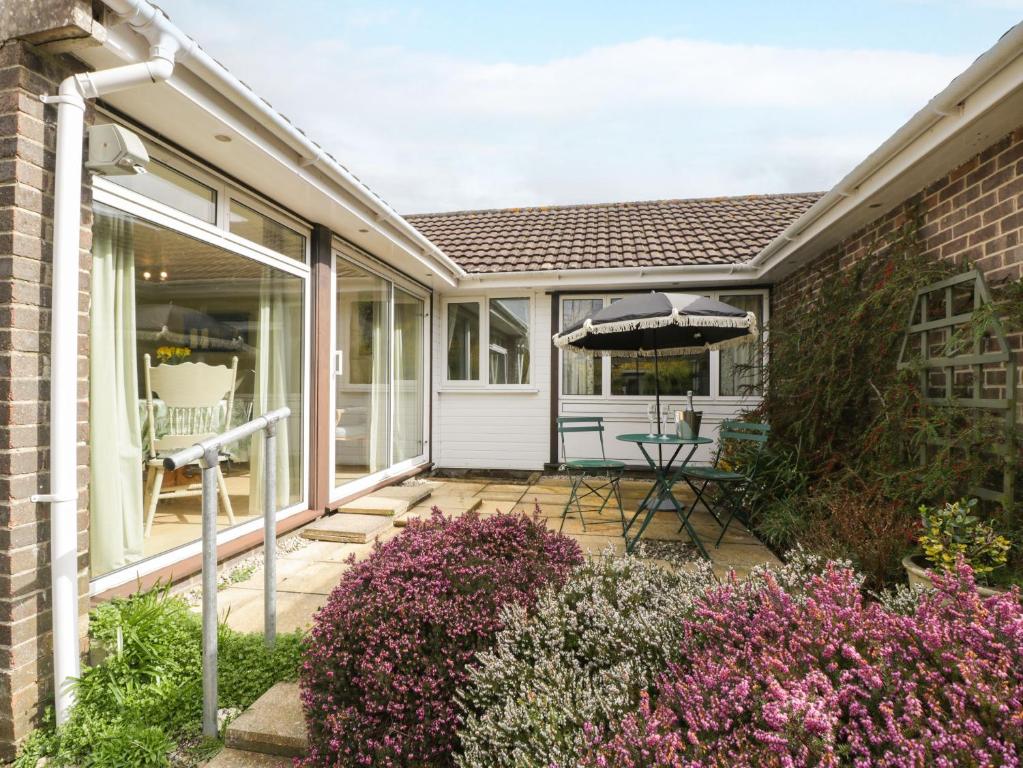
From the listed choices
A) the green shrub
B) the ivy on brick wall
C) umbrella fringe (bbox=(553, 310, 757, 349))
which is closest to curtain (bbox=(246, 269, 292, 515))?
the green shrub

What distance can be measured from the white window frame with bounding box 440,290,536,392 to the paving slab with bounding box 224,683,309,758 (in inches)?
222

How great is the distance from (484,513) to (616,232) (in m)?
5.28

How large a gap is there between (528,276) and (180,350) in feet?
15.0

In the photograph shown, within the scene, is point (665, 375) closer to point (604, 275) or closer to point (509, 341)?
point (604, 275)

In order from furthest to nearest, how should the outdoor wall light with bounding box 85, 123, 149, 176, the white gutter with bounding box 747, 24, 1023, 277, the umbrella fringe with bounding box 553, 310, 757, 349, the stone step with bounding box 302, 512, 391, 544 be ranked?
the stone step with bounding box 302, 512, 391, 544, the umbrella fringe with bounding box 553, 310, 757, 349, the white gutter with bounding box 747, 24, 1023, 277, the outdoor wall light with bounding box 85, 123, 149, 176

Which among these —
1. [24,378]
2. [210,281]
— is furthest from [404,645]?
[210,281]

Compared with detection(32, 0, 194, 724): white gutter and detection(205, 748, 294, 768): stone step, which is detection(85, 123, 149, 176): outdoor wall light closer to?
detection(32, 0, 194, 724): white gutter

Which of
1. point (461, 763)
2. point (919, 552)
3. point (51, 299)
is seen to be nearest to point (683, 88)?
point (919, 552)

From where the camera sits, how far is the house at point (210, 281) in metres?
2.03

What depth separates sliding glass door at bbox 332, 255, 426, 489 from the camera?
509 cm

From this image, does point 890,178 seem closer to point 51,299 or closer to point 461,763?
point 461,763

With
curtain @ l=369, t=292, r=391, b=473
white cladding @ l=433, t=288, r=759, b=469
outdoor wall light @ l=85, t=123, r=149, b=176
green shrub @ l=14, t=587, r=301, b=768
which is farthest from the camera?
white cladding @ l=433, t=288, r=759, b=469

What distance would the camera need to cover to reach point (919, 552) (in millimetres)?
2893

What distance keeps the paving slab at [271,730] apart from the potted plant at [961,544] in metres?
2.71
